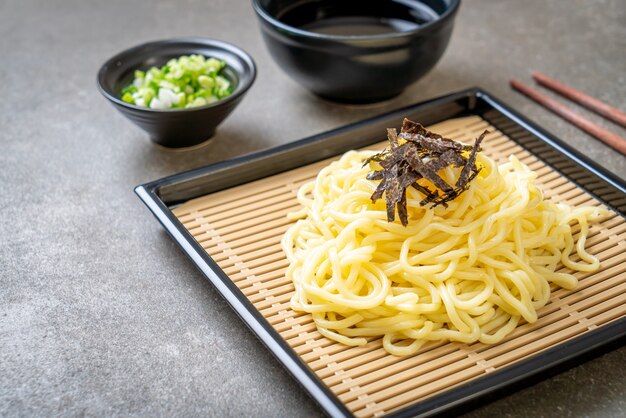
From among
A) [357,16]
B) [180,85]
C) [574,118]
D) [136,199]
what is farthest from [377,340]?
[357,16]

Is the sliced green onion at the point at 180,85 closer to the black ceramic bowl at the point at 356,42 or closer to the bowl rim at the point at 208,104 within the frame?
the bowl rim at the point at 208,104

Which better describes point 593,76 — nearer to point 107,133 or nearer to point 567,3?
point 567,3

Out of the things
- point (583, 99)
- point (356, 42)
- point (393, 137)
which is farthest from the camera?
point (583, 99)

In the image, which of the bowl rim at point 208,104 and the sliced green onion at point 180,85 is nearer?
the bowl rim at point 208,104

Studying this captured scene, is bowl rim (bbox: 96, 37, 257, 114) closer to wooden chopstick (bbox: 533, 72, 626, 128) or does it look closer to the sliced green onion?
the sliced green onion

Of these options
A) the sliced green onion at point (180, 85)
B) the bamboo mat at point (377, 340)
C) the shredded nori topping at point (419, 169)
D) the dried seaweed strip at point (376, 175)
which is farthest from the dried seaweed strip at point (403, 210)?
the sliced green onion at point (180, 85)

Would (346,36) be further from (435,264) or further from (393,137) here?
(435,264)

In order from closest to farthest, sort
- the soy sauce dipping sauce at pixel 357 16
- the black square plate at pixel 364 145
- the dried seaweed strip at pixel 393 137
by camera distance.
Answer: the black square plate at pixel 364 145, the dried seaweed strip at pixel 393 137, the soy sauce dipping sauce at pixel 357 16
